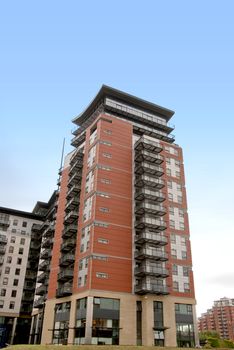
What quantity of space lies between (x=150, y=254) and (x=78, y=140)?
112 ft

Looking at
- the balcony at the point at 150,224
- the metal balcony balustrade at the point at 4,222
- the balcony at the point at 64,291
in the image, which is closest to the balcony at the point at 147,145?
the balcony at the point at 150,224

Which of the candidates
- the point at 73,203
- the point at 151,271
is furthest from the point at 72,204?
the point at 151,271

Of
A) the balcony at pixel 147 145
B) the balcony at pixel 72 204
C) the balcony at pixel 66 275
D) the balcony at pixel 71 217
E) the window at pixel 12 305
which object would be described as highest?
the balcony at pixel 147 145

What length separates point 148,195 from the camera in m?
65.9

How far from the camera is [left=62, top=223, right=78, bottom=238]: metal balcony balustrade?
66.6 m

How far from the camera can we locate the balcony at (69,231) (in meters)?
66.6

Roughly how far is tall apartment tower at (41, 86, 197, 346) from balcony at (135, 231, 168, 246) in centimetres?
20

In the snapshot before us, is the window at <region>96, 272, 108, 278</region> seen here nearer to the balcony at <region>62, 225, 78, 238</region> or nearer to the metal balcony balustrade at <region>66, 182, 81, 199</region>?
the balcony at <region>62, 225, 78, 238</region>

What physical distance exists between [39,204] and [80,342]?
60.0m

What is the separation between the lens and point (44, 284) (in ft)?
239

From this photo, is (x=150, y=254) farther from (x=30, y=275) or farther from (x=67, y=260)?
(x=30, y=275)

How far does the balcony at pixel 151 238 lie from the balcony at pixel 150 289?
24.9 feet

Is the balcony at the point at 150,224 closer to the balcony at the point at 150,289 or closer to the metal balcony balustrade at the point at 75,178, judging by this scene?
the balcony at the point at 150,289

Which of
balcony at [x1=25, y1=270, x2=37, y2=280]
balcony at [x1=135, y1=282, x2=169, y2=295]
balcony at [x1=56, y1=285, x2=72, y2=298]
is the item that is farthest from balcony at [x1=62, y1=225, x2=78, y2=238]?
balcony at [x1=25, y1=270, x2=37, y2=280]
